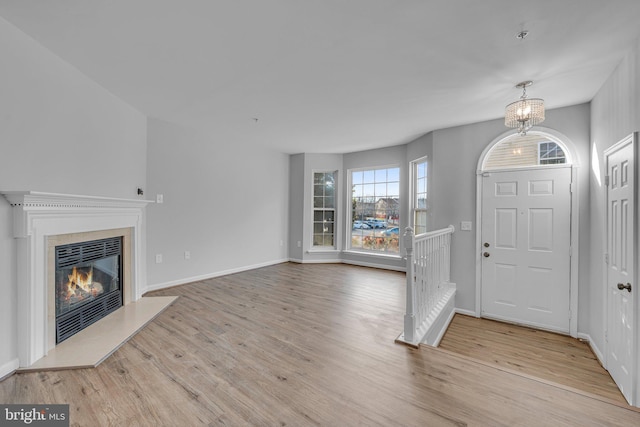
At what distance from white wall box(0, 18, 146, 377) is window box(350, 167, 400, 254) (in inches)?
172

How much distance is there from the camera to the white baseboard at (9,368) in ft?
6.05

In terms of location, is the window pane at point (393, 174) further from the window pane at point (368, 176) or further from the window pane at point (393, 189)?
the window pane at point (368, 176)

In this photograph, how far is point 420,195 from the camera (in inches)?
195

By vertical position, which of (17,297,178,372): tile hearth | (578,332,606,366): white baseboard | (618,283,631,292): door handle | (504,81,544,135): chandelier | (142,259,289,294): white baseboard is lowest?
(578,332,606,366): white baseboard

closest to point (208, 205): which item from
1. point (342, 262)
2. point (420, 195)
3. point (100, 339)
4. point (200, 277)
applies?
point (200, 277)

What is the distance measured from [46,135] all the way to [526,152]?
5.10 meters

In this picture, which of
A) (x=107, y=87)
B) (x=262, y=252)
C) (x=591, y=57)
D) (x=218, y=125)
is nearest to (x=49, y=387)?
(x=107, y=87)

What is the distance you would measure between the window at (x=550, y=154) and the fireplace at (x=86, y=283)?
526cm

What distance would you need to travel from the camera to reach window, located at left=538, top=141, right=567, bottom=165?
10.4 ft

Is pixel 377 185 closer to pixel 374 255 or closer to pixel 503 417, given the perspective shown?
pixel 374 255

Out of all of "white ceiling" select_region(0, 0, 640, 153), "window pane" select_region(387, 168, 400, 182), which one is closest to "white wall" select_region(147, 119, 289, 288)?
"white ceiling" select_region(0, 0, 640, 153)

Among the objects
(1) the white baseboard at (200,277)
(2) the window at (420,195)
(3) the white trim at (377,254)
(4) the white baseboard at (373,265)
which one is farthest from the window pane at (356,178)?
(1) the white baseboard at (200,277)

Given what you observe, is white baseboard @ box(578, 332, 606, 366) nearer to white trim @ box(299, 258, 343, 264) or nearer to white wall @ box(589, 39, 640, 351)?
white wall @ box(589, 39, 640, 351)

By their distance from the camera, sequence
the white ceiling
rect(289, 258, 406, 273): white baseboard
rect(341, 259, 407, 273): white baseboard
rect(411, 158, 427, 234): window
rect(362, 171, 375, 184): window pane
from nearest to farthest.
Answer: the white ceiling < rect(411, 158, 427, 234): window < rect(341, 259, 407, 273): white baseboard < rect(289, 258, 406, 273): white baseboard < rect(362, 171, 375, 184): window pane
